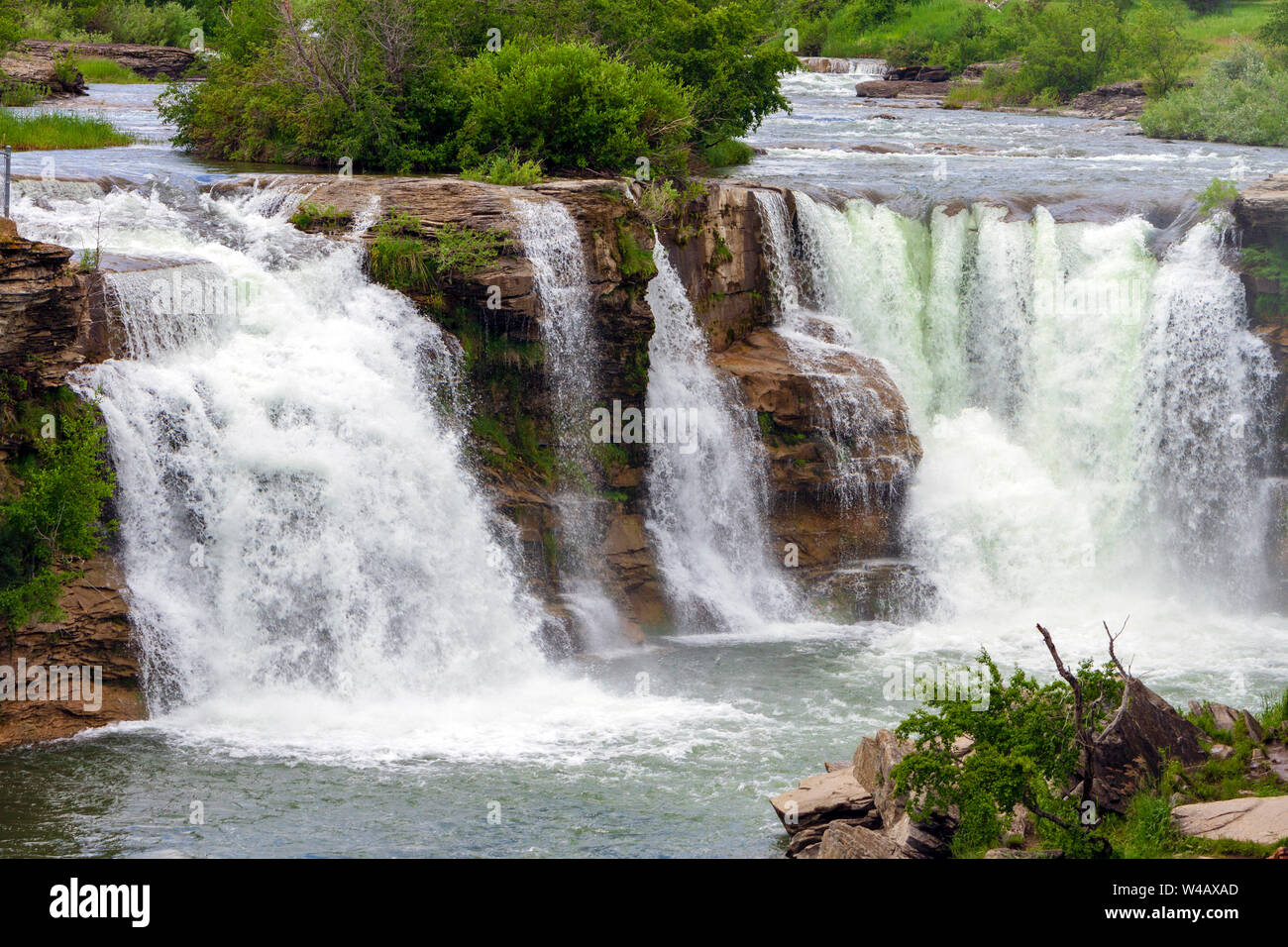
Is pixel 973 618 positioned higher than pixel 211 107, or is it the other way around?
pixel 211 107

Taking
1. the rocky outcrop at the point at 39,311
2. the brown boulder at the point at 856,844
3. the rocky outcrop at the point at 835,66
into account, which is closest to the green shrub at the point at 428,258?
the rocky outcrop at the point at 39,311

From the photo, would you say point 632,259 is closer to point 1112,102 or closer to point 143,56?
point 143,56

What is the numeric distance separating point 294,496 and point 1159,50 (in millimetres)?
39489

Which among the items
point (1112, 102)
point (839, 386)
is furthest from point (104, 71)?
point (1112, 102)

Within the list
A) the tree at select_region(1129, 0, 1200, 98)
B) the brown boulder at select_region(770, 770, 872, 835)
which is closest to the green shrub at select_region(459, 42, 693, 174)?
the brown boulder at select_region(770, 770, 872, 835)

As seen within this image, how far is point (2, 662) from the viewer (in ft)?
49.6

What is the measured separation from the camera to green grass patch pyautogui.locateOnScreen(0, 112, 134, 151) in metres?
24.4

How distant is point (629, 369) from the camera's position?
20.3 meters

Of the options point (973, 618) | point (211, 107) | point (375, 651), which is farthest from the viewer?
point (211, 107)

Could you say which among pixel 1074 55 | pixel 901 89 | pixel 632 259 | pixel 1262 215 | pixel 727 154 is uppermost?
pixel 1074 55

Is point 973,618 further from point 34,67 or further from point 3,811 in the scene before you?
point 34,67

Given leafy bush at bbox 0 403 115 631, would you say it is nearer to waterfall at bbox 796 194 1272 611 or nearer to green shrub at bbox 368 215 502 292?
green shrub at bbox 368 215 502 292

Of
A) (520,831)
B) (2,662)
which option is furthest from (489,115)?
(520,831)

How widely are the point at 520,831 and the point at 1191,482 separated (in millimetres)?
14050
